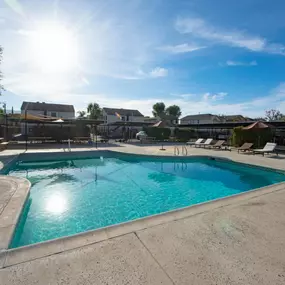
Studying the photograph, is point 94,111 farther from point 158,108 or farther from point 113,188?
point 113,188

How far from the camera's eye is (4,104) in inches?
540

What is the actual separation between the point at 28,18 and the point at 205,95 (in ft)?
63.2

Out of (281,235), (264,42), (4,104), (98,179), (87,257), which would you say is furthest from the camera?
(4,104)

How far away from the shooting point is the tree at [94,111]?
1750 inches

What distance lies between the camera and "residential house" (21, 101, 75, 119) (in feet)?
119

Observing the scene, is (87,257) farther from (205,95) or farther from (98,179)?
(205,95)

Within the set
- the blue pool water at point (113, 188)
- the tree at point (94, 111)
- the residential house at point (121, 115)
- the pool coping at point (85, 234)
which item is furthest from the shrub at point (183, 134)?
the tree at point (94, 111)

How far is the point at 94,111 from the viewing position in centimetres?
4472

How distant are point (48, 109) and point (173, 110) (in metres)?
36.0

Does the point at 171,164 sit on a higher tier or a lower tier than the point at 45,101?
lower

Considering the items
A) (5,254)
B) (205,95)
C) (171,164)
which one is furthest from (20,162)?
(205,95)

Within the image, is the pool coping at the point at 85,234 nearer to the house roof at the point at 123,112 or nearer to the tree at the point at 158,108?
the house roof at the point at 123,112

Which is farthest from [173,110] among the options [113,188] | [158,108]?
[113,188]

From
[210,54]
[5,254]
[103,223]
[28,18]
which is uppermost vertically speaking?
[210,54]
